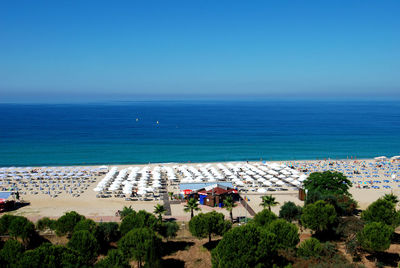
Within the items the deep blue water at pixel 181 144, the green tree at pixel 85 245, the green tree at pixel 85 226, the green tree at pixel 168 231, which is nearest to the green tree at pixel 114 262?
the green tree at pixel 85 245

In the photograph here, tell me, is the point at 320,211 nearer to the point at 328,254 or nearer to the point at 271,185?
the point at 328,254

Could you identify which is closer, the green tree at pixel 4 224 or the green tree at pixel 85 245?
the green tree at pixel 85 245

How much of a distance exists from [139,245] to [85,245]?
133 inches

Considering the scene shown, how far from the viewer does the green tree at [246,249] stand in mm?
15430

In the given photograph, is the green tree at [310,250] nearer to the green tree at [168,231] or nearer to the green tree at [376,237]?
the green tree at [376,237]

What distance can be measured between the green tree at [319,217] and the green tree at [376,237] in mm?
3168

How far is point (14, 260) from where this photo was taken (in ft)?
52.1

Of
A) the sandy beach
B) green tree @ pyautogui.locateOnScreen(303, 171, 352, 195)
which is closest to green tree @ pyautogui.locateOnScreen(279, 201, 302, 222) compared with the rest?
the sandy beach

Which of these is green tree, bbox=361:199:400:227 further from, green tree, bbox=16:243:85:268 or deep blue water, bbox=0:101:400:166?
deep blue water, bbox=0:101:400:166

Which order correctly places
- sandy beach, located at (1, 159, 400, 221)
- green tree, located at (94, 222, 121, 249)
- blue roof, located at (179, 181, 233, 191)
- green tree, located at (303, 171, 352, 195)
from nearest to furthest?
green tree, located at (94, 222, 121, 249), sandy beach, located at (1, 159, 400, 221), green tree, located at (303, 171, 352, 195), blue roof, located at (179, 181, 233, 191)

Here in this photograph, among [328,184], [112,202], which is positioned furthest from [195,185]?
[328,184]

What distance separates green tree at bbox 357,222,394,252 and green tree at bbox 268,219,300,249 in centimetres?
412

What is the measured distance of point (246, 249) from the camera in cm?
1567

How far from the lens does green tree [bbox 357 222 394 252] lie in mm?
18578
